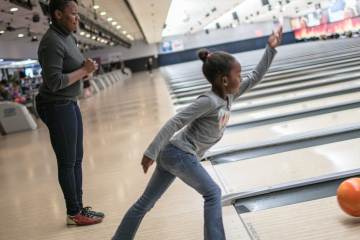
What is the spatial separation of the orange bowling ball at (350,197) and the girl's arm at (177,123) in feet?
2.94

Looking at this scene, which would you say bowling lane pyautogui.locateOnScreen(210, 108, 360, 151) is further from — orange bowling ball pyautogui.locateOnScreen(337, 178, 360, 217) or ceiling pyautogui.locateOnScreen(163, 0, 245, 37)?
ceiling pyautogui.locateOnScreen(163, 0, 245, 37)

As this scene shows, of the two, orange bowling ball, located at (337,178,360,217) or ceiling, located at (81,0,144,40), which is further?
ceiling, located at (81,0,144,40)

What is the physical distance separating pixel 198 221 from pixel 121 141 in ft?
12.0

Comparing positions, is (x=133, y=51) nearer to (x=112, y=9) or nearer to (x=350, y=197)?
(x=112, y=9)

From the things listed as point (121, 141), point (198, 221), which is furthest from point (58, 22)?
point (121, 141)

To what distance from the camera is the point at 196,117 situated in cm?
227

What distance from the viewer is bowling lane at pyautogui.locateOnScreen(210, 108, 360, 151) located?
16.9 ft

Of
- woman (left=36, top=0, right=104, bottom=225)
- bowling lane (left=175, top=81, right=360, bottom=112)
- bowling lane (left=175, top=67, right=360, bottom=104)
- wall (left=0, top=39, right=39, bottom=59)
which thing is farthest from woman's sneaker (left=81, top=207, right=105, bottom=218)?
wall (left=0, top=39, right=39, bottom=59)

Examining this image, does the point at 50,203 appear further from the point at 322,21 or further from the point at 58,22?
the point at 322,21

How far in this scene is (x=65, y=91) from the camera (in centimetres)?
311

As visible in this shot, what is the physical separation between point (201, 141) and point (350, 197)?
839 millimetres

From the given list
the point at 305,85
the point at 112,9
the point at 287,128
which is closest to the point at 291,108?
the point at 287,128

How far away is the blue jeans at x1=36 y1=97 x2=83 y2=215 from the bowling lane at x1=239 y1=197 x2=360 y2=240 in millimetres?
1120

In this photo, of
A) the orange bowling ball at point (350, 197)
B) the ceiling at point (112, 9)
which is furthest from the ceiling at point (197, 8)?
the orange bowling ball at point (350, 197)
